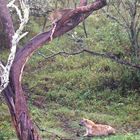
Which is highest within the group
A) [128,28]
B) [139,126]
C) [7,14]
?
[7,14]

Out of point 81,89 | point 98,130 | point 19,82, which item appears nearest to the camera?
point 19,82

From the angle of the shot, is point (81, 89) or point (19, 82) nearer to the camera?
point (19, 82)

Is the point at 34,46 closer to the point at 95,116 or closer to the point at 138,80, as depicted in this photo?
the point at 95,116

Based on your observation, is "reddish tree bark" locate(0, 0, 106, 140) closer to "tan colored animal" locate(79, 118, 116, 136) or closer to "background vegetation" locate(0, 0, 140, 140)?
"background vegetation" locate(0, 0, 140, 140)

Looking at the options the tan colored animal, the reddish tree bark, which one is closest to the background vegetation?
the tan colored animal

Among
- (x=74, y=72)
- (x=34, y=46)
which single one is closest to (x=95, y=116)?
(x=74, y=72)

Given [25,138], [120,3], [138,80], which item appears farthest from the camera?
[120,3]

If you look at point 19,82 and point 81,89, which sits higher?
point 19,82

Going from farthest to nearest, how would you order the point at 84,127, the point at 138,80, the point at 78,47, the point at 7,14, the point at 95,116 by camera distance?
the point at 78,47 < the point at 138,80 < the point at 95,116 < the point at 84,127 < the point at 7,14

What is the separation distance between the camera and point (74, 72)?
1934 cm

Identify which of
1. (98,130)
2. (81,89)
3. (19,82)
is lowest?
(98,130)

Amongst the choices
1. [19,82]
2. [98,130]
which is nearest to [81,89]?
[98,130]

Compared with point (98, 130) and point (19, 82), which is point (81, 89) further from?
point (19, 82)

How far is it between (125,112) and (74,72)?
13.8ft
